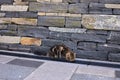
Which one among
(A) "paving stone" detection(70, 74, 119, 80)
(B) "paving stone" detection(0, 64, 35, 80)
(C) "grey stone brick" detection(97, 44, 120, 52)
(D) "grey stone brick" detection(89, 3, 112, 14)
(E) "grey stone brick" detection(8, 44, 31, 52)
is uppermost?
(D) "grey stone brick" detection(89, 3, 112, 14)

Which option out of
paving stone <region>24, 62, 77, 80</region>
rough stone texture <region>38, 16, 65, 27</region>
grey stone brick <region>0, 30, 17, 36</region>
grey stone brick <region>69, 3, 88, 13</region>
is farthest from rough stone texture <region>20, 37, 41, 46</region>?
grey stone brick <region>69, 3, 88, 13</region>

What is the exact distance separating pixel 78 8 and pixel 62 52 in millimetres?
662

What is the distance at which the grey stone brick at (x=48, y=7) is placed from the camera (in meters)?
2.88

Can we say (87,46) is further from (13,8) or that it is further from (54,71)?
(13,8)

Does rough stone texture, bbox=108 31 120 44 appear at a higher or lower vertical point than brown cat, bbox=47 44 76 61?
higher

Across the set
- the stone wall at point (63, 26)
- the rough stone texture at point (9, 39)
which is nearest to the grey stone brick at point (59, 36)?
the stone wall at point (63, 26)

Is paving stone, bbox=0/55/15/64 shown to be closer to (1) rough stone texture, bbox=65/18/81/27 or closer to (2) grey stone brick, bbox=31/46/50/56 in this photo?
(2) grey stone brick, bbox=31/46/50/56

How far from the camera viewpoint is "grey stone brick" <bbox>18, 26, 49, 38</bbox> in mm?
2994

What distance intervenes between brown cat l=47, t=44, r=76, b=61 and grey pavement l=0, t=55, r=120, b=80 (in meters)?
0.12

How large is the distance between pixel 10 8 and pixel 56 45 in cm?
90

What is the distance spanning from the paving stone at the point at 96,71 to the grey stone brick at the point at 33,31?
728mm

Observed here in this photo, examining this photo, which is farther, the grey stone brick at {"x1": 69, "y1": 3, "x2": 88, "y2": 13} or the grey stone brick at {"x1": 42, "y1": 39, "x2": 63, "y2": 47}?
the grey stone brick at {"x1": 42, "y1": 39, "x2": 63, "y2": 47}

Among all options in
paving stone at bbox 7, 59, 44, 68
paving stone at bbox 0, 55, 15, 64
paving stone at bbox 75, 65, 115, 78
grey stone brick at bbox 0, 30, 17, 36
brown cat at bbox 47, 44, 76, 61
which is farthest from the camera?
grey stone brick at bbox 0, 30, 17, 36

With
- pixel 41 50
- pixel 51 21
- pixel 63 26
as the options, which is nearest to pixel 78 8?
pixel 63 26
